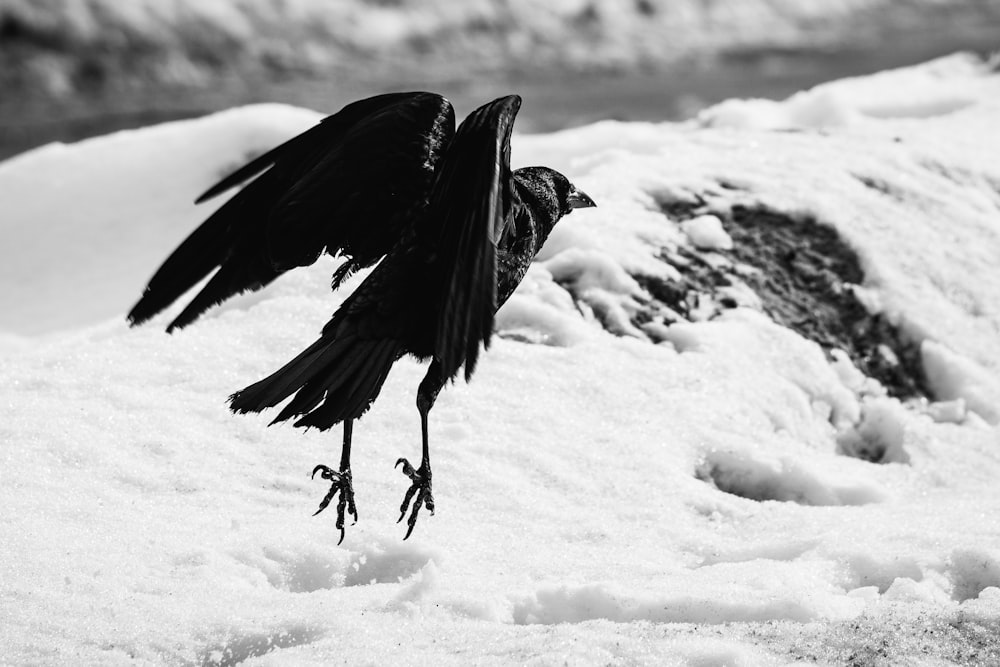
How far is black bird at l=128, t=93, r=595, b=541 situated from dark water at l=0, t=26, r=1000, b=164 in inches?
411

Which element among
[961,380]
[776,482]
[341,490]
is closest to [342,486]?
[341,490]

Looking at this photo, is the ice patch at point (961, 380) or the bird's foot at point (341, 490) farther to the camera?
the ice patch at point (961, 380)

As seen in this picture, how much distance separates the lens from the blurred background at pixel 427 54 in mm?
17109

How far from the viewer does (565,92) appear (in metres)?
18.6

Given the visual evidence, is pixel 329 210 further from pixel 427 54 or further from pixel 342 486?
pixel 427 54

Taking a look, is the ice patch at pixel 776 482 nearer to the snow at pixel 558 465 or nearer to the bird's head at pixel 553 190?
the snow at pixel 558 465

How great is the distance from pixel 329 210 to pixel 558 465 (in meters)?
1.37

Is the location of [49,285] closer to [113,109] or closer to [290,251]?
[290,251]

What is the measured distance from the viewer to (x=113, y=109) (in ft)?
56.1

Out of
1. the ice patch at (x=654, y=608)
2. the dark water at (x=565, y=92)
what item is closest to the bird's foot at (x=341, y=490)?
the ice patch at (x=654, y=608)

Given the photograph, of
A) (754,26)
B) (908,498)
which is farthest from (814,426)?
(754,26)

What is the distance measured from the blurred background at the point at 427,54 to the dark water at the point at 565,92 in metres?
0.05

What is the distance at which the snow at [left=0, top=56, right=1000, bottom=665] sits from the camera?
10.2 ft

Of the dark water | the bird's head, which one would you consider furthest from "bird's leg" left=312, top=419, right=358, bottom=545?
the dark water
